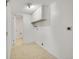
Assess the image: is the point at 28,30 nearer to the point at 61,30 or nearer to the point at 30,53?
the point at 30,53

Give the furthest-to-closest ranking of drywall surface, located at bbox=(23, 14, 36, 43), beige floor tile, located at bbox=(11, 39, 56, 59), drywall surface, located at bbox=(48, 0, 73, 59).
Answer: drywall surface, located at bbox=(23, 14, 36, 43)
beige floor tile, located at bbox=(11, 39, 56, 59)
drywall surface, located at bbox=(48, 0, 73, 59)

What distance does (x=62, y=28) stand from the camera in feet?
11.6

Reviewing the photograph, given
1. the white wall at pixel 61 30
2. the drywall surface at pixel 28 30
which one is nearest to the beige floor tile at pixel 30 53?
the white wall at pixel 61 30

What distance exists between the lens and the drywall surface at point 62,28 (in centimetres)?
312

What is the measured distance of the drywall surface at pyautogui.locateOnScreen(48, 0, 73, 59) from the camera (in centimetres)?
312

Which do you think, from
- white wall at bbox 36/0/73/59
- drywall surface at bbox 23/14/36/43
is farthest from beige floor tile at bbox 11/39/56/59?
drywall surface at bbox 23/14/36/43

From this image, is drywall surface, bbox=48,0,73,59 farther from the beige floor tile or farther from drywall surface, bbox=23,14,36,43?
drywall surface, bbox=23,14,36,43

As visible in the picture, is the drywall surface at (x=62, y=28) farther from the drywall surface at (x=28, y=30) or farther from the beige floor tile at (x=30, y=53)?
the drywall surface at (x=28, y=30)
